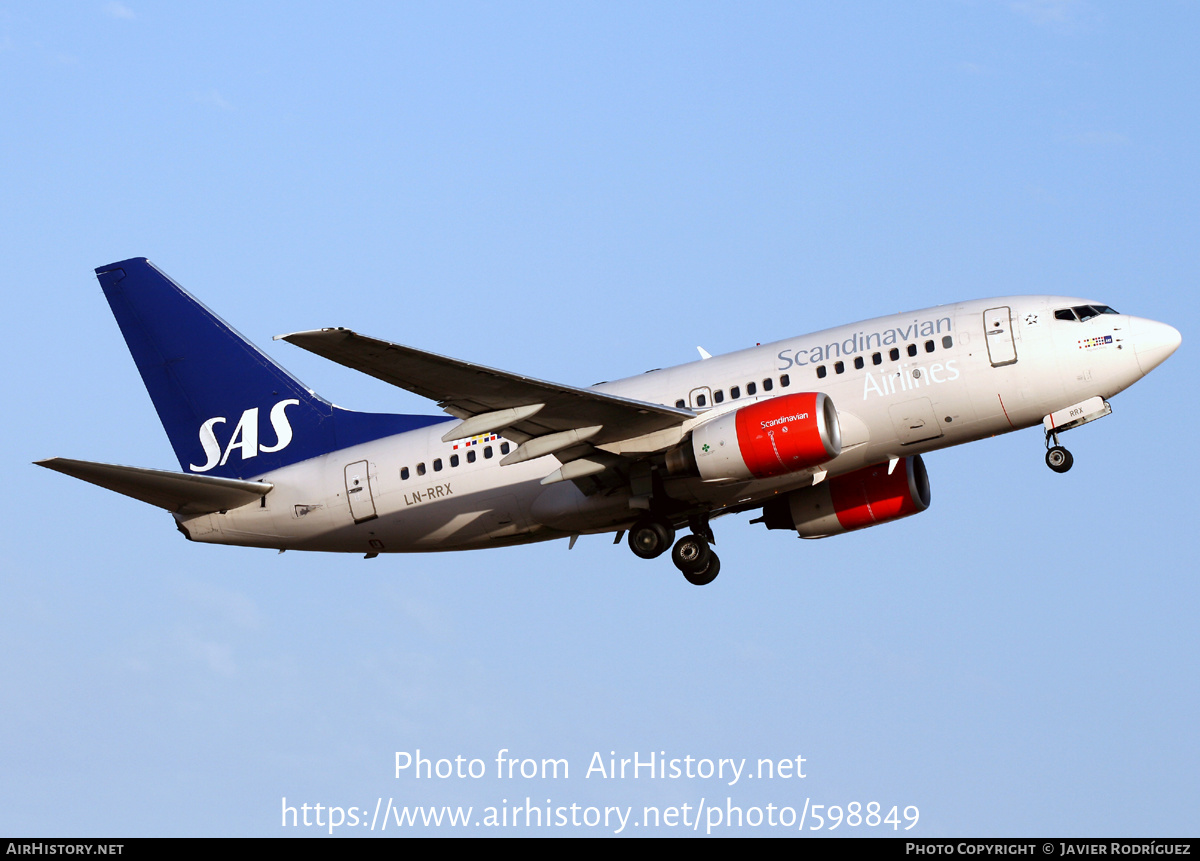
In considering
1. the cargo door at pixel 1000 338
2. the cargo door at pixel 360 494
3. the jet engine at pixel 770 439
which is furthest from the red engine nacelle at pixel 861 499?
the cargo door at pixel 360 494

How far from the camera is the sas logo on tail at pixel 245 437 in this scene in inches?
1535

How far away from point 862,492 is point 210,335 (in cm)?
1770

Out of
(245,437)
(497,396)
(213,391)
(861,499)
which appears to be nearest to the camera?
(497,396)

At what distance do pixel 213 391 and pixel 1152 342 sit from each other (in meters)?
23.5

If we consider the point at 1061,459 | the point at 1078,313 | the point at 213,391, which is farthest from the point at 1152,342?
the point at 213,391

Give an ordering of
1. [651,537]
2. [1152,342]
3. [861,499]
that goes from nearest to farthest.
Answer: [1152,342]
[651,537]
[861,499]

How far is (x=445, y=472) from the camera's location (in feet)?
118

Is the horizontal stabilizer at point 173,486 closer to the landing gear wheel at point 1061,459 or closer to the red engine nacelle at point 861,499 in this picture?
the red engine nacelle at point 861,499

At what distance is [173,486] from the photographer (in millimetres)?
35969

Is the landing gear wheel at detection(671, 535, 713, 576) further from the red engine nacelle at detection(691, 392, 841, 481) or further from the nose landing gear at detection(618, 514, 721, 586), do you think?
the red engine nacelle at detection(691, 392, 841, 481)

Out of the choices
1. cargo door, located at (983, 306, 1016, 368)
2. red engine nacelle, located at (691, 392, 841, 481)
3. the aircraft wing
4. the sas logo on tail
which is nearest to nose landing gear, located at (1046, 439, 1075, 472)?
cargo door, located at (983, 306, 1016, 368)

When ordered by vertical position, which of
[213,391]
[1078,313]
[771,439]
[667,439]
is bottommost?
[771,439]

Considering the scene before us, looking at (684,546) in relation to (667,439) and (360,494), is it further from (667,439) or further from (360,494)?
(360,494)
